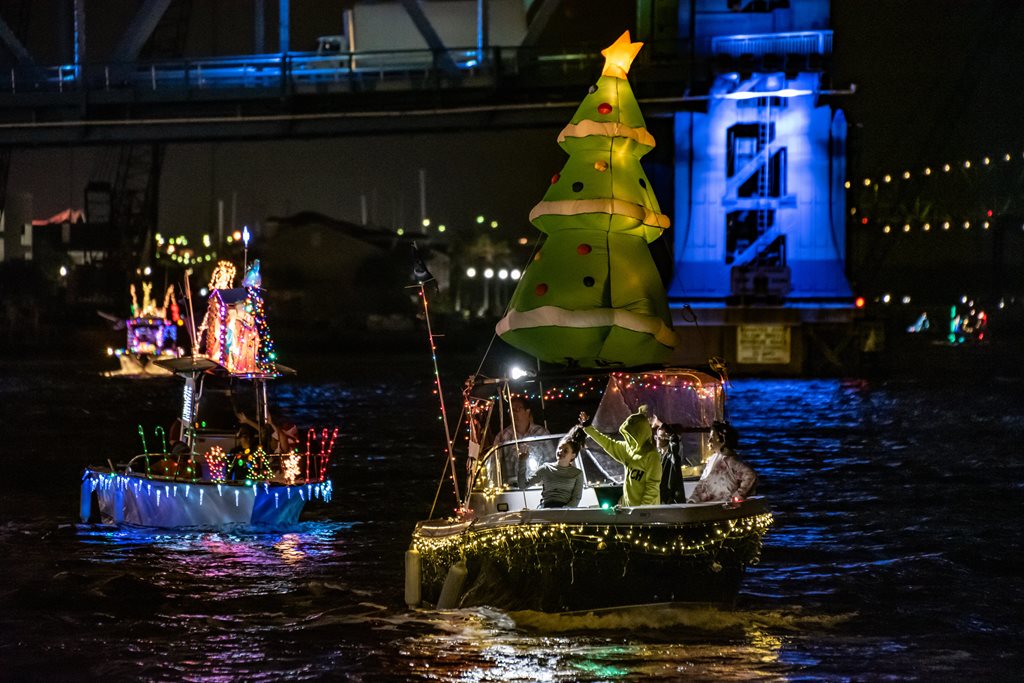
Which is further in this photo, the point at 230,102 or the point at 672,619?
the point at 230,102

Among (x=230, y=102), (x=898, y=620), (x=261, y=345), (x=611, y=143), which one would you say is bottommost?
(x=898, y=620)

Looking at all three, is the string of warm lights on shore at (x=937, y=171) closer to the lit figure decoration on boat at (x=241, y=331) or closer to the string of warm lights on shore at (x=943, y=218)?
the string of warm lights on shore at (x=943, y=218)

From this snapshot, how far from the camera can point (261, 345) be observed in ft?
68.4

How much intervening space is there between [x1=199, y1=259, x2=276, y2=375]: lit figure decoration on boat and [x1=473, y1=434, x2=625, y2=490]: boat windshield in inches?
275

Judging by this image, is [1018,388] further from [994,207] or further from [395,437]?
[994,207]

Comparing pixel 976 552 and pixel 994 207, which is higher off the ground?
pixel 994 207

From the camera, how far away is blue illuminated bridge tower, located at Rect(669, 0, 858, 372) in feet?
194

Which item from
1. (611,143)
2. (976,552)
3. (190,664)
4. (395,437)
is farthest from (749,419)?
(190,664)

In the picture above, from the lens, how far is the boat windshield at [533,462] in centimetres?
1434

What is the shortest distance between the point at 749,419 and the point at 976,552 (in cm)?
2209

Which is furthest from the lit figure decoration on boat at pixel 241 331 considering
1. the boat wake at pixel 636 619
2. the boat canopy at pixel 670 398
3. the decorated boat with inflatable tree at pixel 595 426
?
the boat wake at pixel 636 619

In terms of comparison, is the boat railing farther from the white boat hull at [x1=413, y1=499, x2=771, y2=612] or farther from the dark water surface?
the white boat hull at [x1=413, y1=499, x2=771, y2=612]

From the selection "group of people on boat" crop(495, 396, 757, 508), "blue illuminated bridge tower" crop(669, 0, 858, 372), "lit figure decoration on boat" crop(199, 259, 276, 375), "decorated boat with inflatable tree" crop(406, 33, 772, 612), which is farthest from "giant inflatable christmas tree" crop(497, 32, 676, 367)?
"blue illuminated bridge tower" crop(669, 0, 858, 372)

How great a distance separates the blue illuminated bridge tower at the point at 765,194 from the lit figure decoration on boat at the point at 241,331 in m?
39.7
